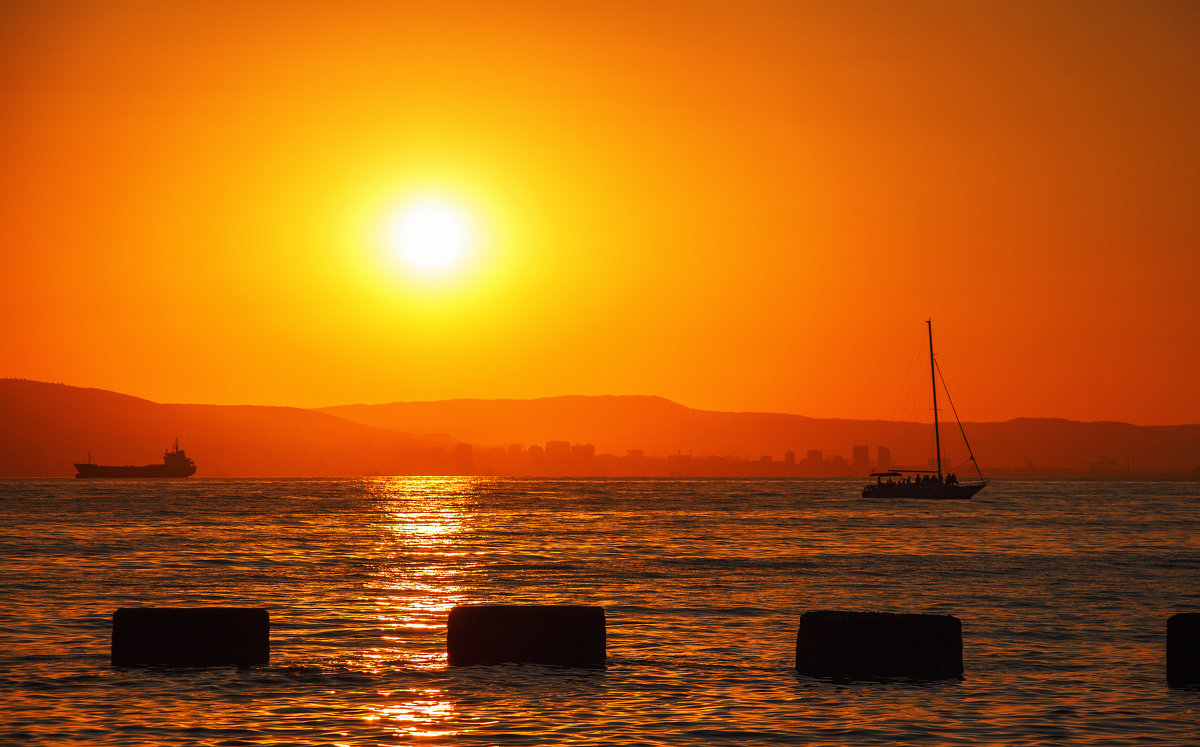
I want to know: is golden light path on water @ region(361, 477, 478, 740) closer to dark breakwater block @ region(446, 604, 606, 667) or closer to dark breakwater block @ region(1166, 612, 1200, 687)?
dark breakwater block @ region(446, 604, 606, 667)

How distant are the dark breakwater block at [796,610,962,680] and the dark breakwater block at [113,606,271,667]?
8.88 m

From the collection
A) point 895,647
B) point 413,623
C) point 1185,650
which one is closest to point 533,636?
point 895,647

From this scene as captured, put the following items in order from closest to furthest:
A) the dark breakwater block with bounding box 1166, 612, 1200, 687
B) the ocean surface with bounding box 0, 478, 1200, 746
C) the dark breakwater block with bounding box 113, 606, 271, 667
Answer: the ocean surface with bounding box 0, 478, 1200, 746, the dark breakwater block with bounding box 1166, 612, 1200, 687, the dark breakwater block with bounding box 113, 606, 271, 667

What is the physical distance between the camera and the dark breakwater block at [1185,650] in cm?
1895

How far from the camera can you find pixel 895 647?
62.8 ft

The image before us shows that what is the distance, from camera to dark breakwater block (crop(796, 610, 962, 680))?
19.1 meters

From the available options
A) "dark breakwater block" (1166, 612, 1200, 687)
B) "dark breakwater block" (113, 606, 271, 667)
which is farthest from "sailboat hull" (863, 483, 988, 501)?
"dark breakwater block" (113, 606, 271, 667)

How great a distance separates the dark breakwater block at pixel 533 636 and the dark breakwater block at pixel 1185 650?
8.47m

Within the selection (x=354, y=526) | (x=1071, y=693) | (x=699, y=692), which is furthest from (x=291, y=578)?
(x=354, y=526)

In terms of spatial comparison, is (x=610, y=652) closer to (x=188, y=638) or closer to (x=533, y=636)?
(x=533, y=636)

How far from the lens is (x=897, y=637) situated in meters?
19.1

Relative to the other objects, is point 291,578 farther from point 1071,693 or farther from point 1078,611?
point 1071,693

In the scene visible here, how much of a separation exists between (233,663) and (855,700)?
938 cm

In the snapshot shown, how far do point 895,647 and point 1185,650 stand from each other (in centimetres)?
424
